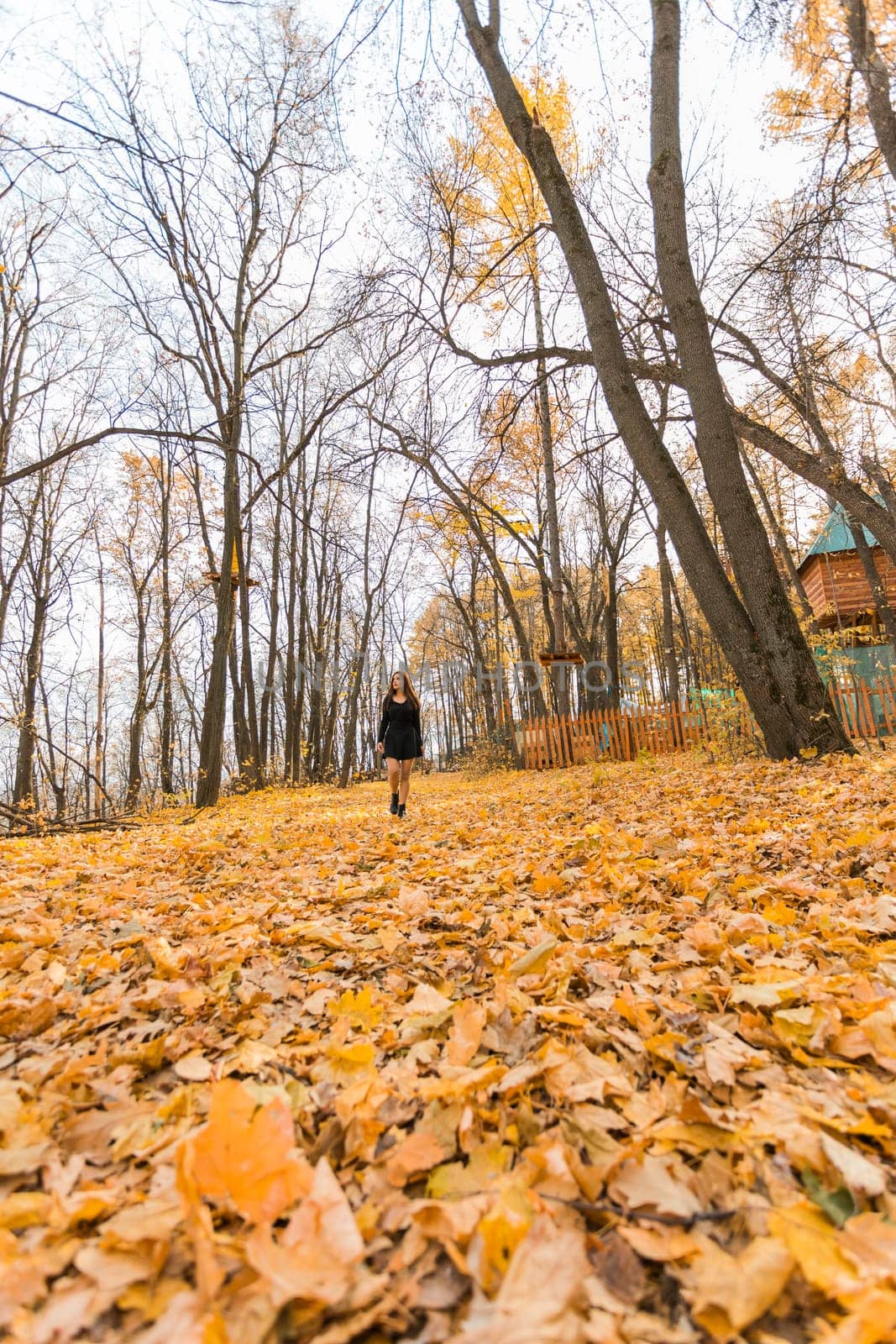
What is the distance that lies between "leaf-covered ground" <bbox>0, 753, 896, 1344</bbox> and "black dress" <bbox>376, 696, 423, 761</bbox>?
403cm

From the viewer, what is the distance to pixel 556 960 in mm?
1880

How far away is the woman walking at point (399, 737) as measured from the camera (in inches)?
268

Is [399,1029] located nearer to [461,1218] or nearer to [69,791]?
[461,1218]

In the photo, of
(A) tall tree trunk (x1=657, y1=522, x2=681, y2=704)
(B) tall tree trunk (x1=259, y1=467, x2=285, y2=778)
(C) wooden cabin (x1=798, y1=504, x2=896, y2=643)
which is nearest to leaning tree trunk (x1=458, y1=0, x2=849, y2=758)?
(A) tall tree trunk (x1=657, y1=522, x2=681, y2=704)

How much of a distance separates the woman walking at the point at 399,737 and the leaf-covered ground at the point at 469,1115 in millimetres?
4017

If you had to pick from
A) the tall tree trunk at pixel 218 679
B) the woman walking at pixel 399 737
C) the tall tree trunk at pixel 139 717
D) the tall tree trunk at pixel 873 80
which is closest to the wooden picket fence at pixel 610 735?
the tall tree trunk at pixel 218 679

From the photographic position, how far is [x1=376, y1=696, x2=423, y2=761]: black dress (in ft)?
22.4

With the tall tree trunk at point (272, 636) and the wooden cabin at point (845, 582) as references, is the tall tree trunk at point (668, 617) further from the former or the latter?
the tall tree trunk at point (272, 636)

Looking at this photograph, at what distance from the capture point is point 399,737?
6.86 meters

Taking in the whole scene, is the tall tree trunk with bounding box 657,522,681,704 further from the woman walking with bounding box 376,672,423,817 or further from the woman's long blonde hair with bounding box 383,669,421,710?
the woman walking with bounding box 376,672,423,817

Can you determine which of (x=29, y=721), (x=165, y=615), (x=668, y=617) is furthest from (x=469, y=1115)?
(x=165, y=615)

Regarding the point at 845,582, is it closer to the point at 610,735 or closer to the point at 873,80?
the point at 610,735

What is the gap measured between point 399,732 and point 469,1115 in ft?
19.0

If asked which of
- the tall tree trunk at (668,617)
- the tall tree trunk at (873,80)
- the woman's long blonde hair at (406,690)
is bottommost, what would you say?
the woman's long blonde hair at (406,690)
